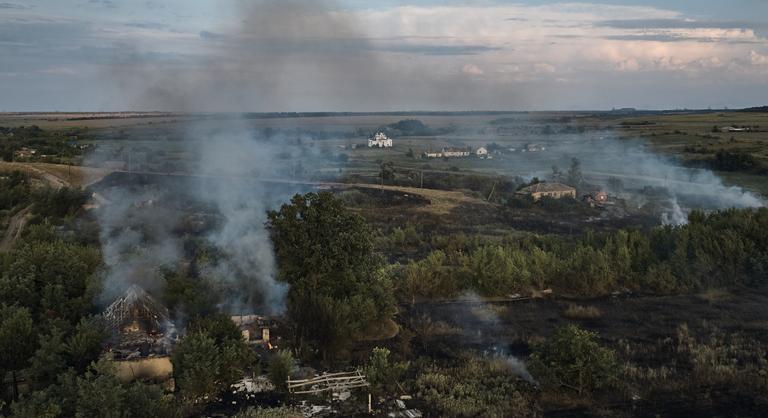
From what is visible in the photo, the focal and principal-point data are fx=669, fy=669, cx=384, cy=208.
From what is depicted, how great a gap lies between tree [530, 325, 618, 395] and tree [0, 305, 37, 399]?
1292 cm

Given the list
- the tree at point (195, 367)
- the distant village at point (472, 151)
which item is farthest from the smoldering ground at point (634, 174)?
the tree at point (195, 367)

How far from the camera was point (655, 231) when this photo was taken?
2998 cm

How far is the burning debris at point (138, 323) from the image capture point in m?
18.1

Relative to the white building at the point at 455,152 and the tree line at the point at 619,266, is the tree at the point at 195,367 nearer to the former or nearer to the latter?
the tree line at the point at 619,266

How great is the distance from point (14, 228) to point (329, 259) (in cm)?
2036

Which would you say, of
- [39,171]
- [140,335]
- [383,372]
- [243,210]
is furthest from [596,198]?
[140,335]

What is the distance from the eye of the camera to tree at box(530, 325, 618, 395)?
1659 cm

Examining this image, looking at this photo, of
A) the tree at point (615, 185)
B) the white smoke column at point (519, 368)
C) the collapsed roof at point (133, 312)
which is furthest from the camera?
the tree at point (615, 185)

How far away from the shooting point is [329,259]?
21.5m

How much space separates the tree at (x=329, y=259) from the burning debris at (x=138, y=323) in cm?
383

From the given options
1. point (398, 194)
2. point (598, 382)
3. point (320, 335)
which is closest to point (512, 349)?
point (598, 382)

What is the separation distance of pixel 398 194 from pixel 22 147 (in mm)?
32696

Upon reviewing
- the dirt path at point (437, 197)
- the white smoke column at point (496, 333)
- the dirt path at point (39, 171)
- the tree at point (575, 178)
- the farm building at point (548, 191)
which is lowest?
the white smoke column at point (496, 333)

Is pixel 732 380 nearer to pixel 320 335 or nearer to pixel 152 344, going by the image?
pixel 320 335
